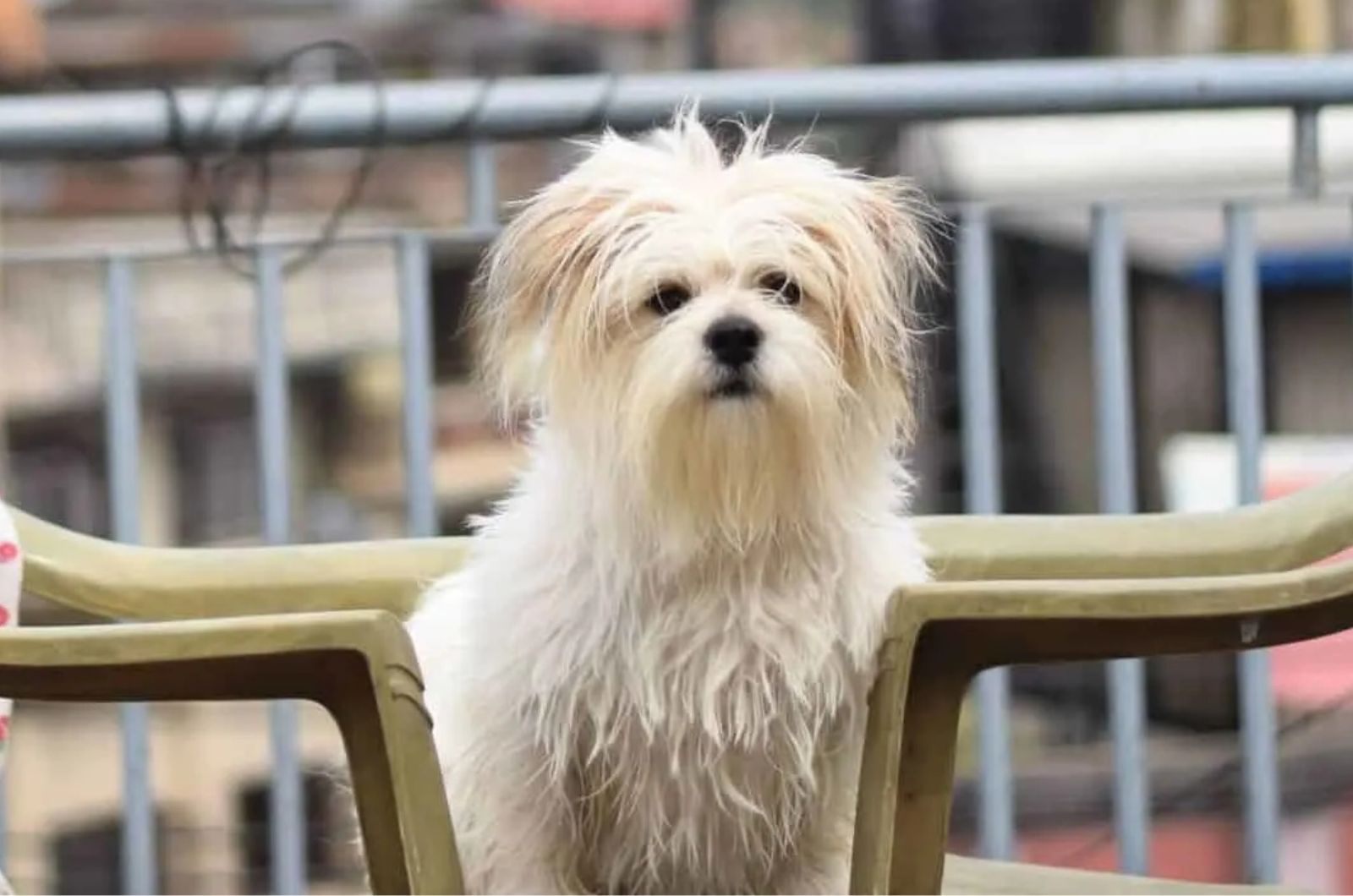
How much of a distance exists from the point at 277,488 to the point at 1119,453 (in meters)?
1.06

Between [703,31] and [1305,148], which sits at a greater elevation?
[703,31]

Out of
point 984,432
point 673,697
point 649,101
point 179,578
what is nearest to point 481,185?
point 649,101

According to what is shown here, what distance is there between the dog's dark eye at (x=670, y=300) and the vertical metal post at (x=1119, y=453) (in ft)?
3.26

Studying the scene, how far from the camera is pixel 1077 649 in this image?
1803mm

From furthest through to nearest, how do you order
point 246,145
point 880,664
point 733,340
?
point 246,145
point 733,340
point 880,664

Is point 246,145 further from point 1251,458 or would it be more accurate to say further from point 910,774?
point 910,774

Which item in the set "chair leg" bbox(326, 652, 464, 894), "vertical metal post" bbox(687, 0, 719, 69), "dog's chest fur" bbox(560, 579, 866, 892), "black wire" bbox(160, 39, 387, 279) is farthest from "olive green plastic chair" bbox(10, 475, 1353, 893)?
"vertical metal post" bbox(687, 0, 719, 69)

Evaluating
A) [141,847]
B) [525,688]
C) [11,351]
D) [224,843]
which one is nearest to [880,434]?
[525,688]

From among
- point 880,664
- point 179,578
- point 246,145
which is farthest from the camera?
point 246,145

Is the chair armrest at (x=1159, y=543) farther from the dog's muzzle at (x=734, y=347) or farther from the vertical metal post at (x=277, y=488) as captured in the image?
the vertical metal post at (x=277, y=488)

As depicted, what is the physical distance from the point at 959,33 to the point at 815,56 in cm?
79

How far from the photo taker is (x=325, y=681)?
1.78m

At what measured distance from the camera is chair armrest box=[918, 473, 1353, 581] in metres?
2.22

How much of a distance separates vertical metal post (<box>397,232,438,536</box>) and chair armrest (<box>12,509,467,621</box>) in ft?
2.08
